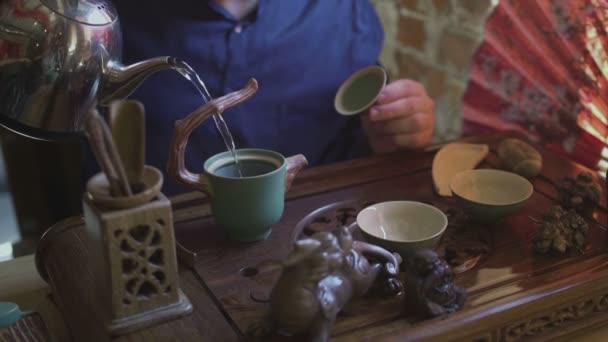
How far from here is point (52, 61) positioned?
2.54 ft

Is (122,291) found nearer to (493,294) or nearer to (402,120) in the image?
(493,294)

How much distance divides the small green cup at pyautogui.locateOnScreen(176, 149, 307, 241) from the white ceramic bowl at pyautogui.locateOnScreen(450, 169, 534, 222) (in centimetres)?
25

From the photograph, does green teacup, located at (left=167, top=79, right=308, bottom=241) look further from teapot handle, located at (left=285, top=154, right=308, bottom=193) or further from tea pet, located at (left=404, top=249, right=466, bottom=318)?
tea pet, located at (left=404, top=249, right=466, bottom=318)

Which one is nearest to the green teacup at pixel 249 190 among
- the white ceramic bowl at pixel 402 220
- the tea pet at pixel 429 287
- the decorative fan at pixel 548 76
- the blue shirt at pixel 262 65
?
the white ceramic bowl at pixel 402 220

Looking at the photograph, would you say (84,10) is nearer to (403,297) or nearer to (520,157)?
(403,297)

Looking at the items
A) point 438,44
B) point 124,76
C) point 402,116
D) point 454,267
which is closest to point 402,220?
point 454,267

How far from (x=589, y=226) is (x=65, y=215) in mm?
1534

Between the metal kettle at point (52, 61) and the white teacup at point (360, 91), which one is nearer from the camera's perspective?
the metal kettle at point (52, 61)

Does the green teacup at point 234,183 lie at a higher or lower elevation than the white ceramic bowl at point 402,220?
higher

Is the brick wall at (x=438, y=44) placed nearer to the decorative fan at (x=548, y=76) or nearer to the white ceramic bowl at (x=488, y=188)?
the decorative fan at (x=548, y=76)

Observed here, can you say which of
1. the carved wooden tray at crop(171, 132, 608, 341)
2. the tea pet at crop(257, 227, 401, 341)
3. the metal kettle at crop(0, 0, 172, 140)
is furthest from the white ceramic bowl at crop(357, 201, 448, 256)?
the metal kettle at crop(0, 0, 172, 140)

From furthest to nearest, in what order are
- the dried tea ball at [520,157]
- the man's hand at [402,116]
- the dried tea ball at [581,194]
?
the man's hand at [402,116] < the dried tea ball at [520,157] < the dried tea ball at [581,194]

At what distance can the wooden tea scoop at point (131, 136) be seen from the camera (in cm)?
65

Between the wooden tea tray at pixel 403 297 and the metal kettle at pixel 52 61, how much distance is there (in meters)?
0.23
